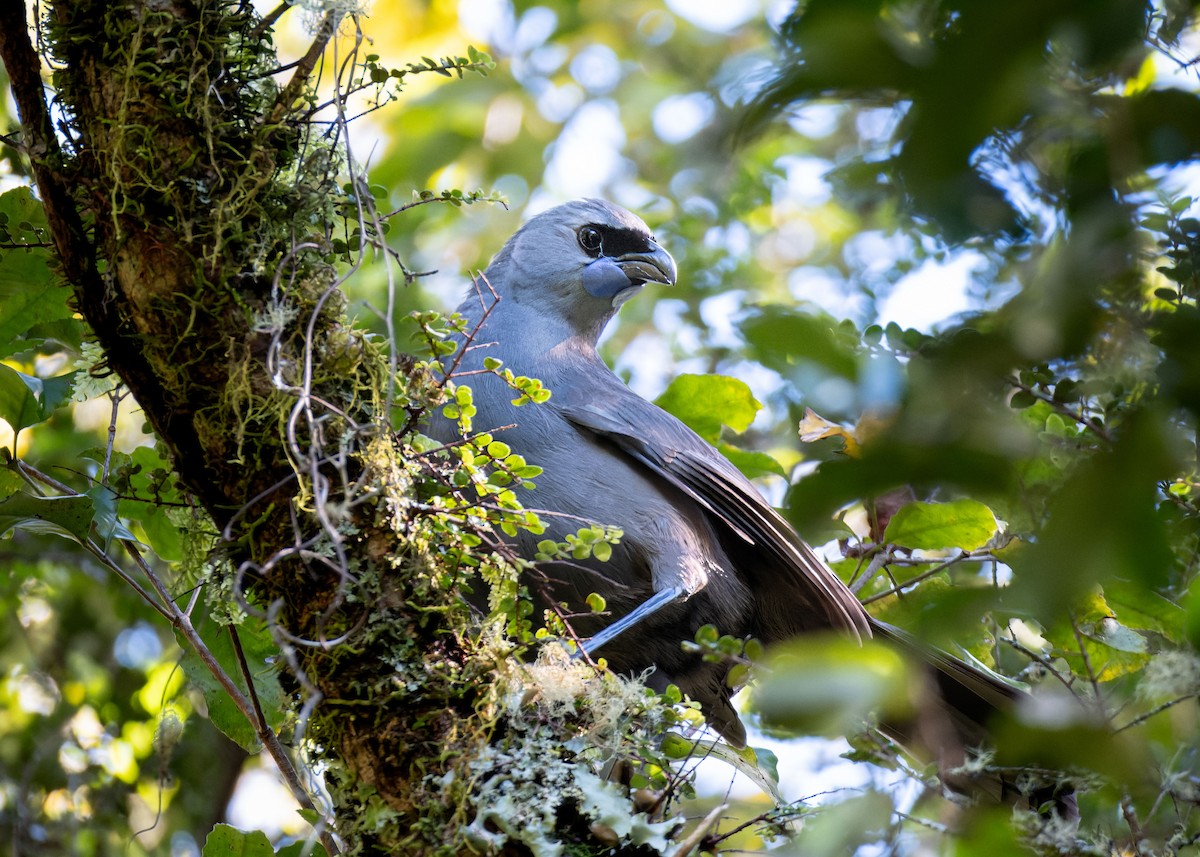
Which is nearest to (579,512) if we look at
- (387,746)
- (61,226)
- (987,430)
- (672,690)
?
(672,690)

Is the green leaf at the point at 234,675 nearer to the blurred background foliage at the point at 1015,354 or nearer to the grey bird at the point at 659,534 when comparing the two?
the blurred background foliage at the point at 1015,354

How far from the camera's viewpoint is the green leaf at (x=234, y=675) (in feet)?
10.3

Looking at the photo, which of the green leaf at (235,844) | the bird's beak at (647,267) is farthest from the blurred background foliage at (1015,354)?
the bird's beak at (647,267)

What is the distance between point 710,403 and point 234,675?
1828mm

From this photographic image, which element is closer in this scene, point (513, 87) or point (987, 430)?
point (987, 430)

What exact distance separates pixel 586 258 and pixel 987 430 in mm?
3463

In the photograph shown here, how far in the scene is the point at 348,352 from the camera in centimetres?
255

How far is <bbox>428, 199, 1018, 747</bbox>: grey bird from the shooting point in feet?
11.8

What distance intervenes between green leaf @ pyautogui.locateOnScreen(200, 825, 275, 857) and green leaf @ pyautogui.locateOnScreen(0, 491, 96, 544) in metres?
0.82

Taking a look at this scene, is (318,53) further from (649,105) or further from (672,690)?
(649,105)

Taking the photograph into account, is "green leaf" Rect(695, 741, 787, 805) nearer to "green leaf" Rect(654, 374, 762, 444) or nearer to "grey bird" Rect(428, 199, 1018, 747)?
"grey bird" Rect(428, 199, 1018, 747)

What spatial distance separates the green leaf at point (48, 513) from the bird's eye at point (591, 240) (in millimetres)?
2301

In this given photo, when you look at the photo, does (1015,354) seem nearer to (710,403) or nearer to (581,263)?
(710,403)

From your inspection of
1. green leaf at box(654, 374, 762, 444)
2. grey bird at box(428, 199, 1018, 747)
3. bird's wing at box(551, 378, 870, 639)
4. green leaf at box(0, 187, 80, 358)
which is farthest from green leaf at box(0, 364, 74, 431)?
green leaf at box(654, 374, 762, 444)
